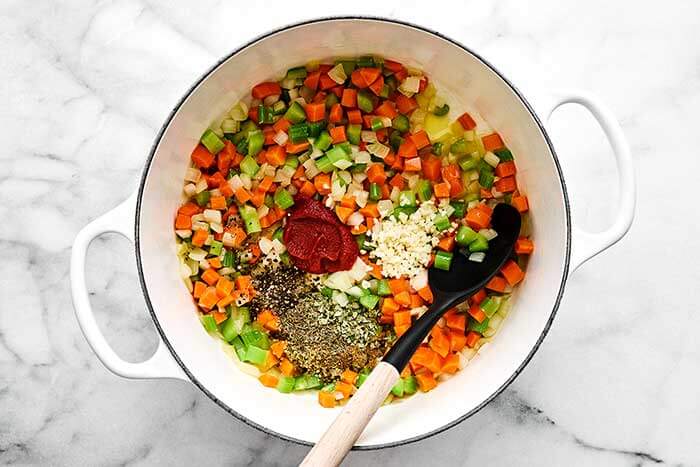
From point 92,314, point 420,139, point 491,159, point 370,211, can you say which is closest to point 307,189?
point 370,211

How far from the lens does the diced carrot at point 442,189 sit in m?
1.61

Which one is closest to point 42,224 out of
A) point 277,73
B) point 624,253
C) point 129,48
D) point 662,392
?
point 129,48

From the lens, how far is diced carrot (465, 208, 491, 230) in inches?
62.8

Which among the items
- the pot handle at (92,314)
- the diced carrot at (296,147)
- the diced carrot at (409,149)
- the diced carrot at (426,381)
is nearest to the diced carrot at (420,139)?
the diced carrot at (409,149)

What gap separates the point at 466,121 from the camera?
1.62 metres

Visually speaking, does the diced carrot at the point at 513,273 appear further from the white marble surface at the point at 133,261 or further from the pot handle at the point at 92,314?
the pot handle at the point at 92,314

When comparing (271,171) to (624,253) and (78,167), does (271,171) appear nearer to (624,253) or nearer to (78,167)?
(78,167)

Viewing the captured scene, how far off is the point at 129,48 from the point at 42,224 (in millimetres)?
400

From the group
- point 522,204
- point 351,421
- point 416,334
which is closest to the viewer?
point 351,421

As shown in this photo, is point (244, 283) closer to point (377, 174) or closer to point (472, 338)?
point (377, 174)

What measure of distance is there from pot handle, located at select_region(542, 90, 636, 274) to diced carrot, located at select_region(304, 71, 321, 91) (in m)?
0.45

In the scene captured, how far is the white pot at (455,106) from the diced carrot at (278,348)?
0.07 m

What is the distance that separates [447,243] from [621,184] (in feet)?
1.17

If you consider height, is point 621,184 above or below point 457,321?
above
